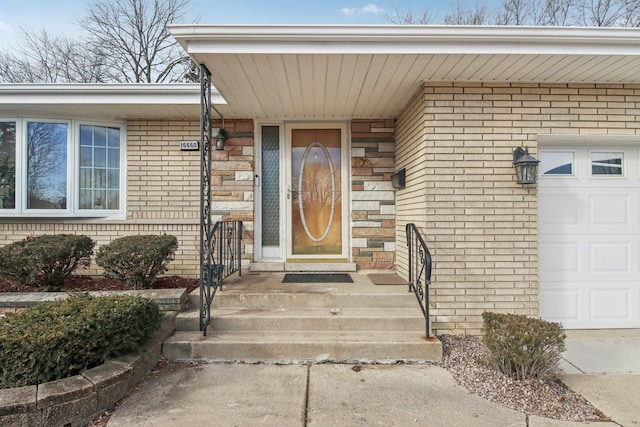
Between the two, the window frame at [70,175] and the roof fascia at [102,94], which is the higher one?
the roof fascia at [102,94]

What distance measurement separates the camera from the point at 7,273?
341 centimetres

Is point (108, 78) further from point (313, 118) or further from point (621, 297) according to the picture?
point (621, 297)

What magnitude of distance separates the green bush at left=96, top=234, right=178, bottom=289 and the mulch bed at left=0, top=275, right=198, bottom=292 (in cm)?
21

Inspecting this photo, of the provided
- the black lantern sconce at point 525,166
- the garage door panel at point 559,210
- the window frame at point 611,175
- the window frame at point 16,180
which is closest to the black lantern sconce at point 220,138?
the window frame at point 16,180

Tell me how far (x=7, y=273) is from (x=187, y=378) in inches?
94.1

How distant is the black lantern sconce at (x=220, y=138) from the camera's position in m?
4.39

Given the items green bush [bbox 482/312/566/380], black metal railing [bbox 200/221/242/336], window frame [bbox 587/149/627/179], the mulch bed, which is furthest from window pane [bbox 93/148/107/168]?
window frame [bbox 587/149/627/179]

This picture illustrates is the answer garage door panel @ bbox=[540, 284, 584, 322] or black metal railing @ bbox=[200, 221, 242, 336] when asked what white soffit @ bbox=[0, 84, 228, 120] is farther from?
garage door panel @ bbox=[540, 284, 584, 322]

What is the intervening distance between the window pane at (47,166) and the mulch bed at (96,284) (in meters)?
1.05

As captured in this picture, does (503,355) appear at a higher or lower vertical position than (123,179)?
lower

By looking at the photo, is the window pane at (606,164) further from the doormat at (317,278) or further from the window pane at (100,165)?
the window pane at (100,165)

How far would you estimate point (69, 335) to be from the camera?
2.19 meters

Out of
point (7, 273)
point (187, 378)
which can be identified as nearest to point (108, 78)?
point (7, 273)

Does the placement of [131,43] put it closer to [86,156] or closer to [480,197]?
[86,156]
